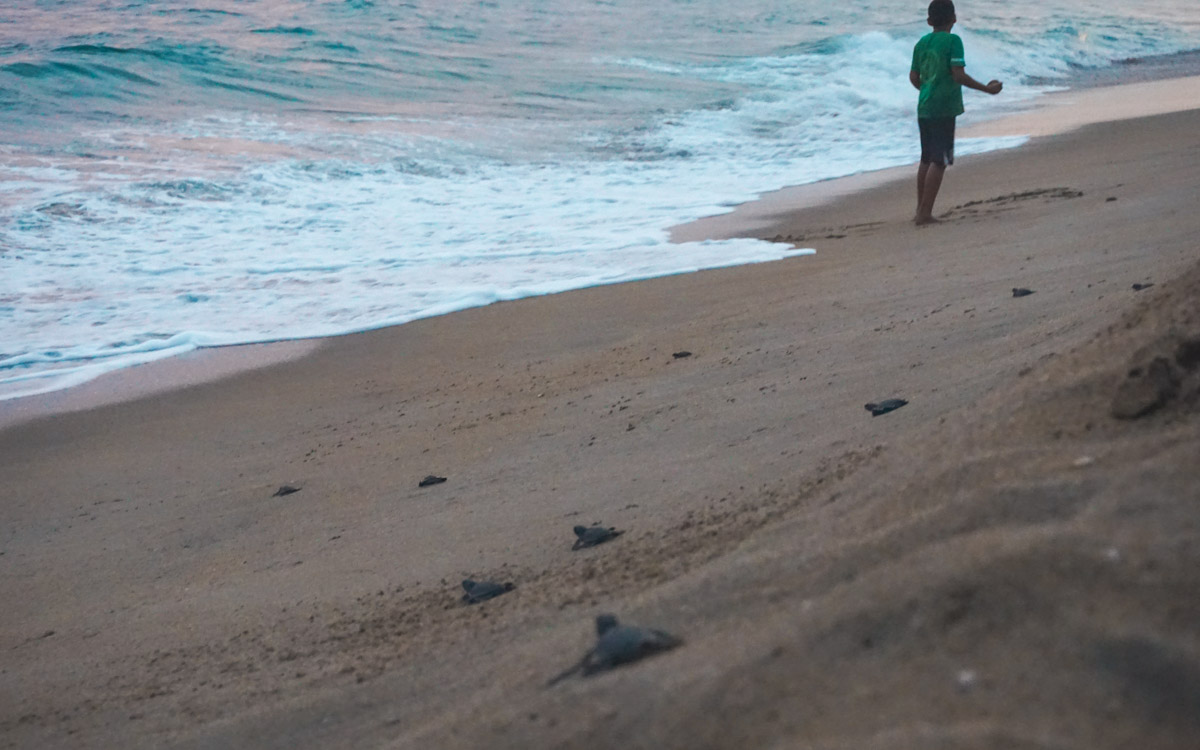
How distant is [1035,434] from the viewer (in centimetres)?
166

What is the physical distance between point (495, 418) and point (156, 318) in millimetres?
3478

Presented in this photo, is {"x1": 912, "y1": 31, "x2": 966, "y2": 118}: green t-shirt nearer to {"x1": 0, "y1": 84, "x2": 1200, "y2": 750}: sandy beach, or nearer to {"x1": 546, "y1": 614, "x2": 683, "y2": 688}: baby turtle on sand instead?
{"x1": 0, "y1": 84, "x2": 1200, "y2": 750}: sandy beach

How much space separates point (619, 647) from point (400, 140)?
492 inches

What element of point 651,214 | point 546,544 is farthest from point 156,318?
point 546,544

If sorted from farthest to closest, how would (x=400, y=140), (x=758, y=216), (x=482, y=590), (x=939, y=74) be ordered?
(x=400, y=140) → (x=758, y=216) → (x=939, y=74) → (x=482, y=590)

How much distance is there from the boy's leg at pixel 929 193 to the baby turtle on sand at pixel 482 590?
206 inches

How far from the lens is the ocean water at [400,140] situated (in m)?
6.64

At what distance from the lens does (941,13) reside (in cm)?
671

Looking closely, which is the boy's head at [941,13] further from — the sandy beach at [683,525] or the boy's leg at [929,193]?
the sandy beach at [683,525]

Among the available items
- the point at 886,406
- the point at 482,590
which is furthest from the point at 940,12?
the point at 482,590

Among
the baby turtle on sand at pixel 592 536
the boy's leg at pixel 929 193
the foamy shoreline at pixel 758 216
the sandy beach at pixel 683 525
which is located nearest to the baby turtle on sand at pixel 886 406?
the sandy beach at pixel 683 525

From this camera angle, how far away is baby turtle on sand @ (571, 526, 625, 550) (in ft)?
7.36

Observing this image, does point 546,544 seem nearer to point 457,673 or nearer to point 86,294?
point 457,673

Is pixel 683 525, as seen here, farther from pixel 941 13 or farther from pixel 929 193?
pixel 941 13
